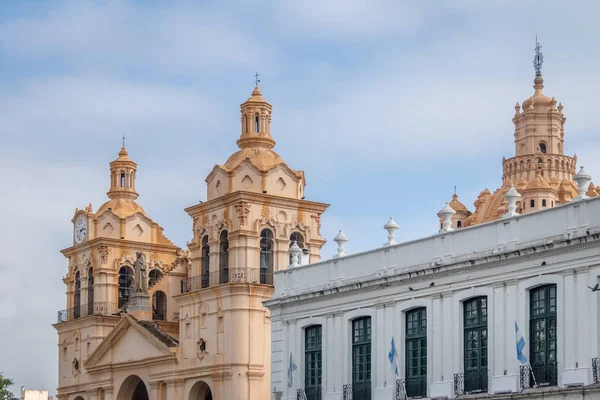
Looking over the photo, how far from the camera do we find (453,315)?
37875 mm

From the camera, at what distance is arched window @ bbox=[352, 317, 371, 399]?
135 feet

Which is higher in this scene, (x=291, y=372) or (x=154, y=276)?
(x=154, y=276)

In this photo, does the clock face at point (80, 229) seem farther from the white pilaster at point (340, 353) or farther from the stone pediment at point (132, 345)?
the white pilaster at point (340, 353)

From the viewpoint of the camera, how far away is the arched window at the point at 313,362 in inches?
1693

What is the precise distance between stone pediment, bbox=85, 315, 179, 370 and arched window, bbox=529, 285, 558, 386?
25521 mm

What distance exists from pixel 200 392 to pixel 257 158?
10.2m

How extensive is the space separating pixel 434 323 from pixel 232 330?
17.5 metres

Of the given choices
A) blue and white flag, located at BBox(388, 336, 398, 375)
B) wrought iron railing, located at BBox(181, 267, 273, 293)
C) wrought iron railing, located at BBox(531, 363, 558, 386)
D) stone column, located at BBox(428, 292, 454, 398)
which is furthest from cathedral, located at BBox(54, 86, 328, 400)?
wrought iron railing, located at BBox(531, 363, 558, 386)

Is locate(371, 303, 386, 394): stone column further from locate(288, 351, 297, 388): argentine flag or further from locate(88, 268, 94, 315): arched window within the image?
locate(88, 268, 94, 315): arched window

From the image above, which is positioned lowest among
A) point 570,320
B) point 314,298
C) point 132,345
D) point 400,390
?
point 400,390

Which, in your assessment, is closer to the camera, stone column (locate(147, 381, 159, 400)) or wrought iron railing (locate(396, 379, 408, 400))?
wrought iron railing (locate(396, 379, 408, 400))

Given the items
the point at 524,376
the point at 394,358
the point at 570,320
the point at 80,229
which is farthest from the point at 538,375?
the point at 80,229

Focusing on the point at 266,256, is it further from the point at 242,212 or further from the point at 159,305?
the point at 159,305

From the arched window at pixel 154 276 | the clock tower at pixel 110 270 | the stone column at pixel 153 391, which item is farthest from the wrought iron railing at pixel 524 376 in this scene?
the arched window at pixel 154 276
